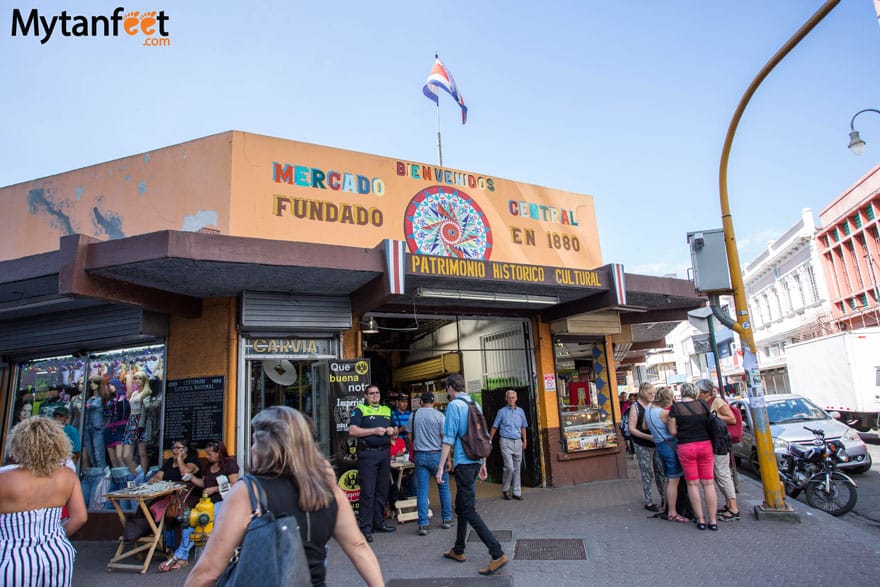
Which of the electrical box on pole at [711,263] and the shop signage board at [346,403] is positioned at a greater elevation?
the electrical box on pole at [711,263]

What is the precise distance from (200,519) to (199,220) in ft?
13.9

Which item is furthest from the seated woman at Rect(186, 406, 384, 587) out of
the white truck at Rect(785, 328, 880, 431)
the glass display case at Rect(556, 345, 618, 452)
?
the white truck at Rect(785, 328, 880, 431)

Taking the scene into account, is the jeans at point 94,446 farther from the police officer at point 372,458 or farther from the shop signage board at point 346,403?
the police officer at point 372,458

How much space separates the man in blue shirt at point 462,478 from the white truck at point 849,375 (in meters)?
14.8

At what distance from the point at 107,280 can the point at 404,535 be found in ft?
15.8

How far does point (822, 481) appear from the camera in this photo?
24.8 ft

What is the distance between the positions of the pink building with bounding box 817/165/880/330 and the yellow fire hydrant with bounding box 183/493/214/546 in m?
28.7

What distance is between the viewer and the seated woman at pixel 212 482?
20.2 ft

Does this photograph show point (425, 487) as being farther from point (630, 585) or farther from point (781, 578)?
point (781, 578)

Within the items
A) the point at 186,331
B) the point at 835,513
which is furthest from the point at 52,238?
the point at 835,513

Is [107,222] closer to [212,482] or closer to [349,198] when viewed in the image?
[349,198]

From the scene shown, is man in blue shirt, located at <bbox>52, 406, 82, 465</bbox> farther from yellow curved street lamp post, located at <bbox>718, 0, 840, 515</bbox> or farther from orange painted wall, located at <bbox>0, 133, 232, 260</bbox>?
yellow curved street lamp post, located at <bbox>718, 0, 840, 515</bbox>

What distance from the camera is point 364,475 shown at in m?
7.04

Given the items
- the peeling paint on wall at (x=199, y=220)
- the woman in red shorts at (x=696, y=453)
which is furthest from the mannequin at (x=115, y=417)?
the woman in red shorts at (x=696, y=453)
